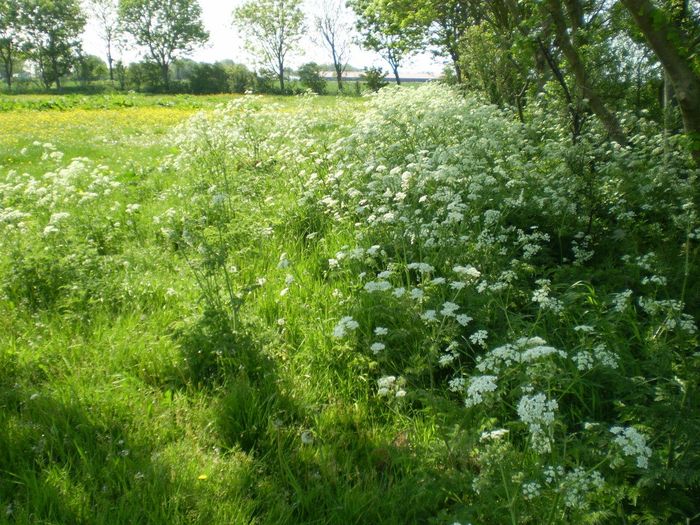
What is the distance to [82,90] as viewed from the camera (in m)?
Result: 56.4

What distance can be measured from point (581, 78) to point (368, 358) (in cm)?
572

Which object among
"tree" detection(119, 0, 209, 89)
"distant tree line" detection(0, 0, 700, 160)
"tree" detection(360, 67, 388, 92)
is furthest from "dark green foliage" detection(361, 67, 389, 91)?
"tree" detection(119, 0, 209, 89)

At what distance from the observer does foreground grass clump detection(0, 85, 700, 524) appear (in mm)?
2270

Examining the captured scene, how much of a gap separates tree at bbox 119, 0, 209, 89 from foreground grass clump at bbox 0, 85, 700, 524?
69.9 meters

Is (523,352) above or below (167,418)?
above

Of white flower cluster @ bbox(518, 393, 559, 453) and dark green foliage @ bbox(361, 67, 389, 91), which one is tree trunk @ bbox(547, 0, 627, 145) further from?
dark green foliage @ bbox(361, 67, 389, 91)

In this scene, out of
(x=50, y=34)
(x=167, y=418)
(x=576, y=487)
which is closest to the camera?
(x=576, y=487)

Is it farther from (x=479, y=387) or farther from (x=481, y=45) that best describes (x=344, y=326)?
(x=481, y=45)

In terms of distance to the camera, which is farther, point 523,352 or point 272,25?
point 272,25

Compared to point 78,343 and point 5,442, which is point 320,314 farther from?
point 5,442

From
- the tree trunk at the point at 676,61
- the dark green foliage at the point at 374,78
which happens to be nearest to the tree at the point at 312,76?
the dark green foliage at the point at 374,78

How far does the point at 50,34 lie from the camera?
2527 inches

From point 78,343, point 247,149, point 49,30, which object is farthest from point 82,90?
point 78,343

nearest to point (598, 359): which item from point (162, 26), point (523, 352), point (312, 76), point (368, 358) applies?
point (523, 352)
